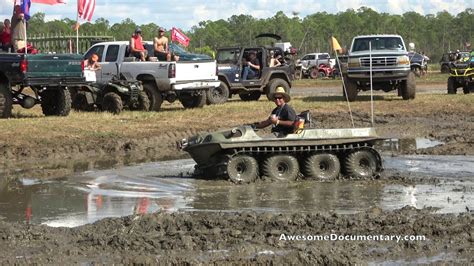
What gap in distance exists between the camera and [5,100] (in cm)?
2084

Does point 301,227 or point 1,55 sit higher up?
point 1,55

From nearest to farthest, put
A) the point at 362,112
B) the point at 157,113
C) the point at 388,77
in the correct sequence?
1. the point at 157,113
2. the point at 362,112
3. the point at 388,77

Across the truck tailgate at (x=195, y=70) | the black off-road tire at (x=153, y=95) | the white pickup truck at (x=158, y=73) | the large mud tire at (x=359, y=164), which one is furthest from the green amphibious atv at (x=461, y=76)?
the large mud tire at (x=359, y=164)

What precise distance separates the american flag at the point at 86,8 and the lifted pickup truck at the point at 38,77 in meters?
10.4

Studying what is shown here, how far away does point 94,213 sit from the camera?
12.0 m

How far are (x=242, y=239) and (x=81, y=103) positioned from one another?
14.8 m

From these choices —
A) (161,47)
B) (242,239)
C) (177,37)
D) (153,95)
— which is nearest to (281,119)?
(242,239)

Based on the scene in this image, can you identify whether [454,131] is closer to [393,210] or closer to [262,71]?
[262,71]

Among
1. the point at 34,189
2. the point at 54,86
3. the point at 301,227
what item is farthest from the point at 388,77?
the point at 301,227

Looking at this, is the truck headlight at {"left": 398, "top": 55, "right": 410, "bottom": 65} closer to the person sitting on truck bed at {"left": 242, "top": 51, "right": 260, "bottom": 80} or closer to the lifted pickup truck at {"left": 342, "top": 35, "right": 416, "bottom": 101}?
the lifted pickup truck at {"left": 342, "top": 35, "right": 416, "bottom": 101}

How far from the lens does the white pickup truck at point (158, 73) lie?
24.1 m

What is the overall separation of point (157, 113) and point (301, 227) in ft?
43.4

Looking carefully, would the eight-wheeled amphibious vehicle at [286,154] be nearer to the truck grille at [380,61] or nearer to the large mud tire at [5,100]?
the large mud tire at [5,100]

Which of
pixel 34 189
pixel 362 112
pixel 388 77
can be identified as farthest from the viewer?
pixel 388 77
